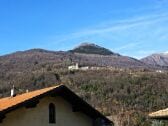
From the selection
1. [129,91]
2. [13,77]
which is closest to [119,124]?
[129,91]

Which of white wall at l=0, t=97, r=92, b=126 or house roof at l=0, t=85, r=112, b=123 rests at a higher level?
house roof at l=0, t=85, r=112, b=123

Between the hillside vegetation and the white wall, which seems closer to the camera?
the white wall

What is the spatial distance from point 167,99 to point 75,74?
23419 mm

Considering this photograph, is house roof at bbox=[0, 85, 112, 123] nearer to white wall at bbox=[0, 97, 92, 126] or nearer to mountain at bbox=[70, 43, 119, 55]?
white wall at bbox=[0, 97, 92, 126]

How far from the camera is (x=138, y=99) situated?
72625 mm

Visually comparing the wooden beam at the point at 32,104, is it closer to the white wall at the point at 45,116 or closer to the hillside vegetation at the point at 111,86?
→ the white wall at the point at 45,116

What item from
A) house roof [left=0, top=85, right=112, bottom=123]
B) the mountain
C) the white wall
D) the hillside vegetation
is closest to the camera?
house roof [left=0, top=85, right=112, bottom=123]

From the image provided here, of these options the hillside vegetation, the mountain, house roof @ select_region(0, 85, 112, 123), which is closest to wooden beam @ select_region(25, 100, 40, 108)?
house roof @ select_region(0, 85, 112, 123)

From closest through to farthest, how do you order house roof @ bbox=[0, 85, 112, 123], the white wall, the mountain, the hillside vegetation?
1. house roof @ bbox=[0, 85, 112, 123]
2. the white wall
3. the hillside vegetation
4. the mountain

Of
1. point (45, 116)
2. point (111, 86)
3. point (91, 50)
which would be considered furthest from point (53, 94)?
point (91, 50)

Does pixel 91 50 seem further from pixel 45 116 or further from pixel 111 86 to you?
pixel 45 116

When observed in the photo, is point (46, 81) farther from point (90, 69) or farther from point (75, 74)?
point (90, 69)

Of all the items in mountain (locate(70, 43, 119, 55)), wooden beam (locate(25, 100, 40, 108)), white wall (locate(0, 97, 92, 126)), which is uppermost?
mountain (locate(70, 43, 119, 55))

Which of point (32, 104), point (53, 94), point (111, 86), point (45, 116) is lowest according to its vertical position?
point (45, 116)
